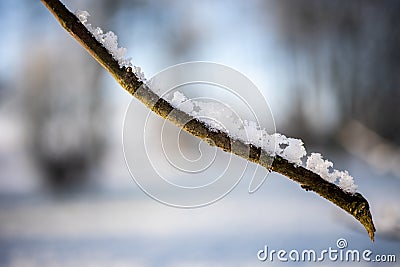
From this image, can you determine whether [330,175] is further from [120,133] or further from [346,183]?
[120,133]

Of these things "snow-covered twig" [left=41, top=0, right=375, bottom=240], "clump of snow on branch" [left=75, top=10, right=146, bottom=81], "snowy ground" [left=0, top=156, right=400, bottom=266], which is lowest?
"snow-covered twig" [left=41, top=0, right=375, bottom=240]

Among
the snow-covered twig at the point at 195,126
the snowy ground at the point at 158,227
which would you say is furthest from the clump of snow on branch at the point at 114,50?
the snowy ground at the point at 158,227

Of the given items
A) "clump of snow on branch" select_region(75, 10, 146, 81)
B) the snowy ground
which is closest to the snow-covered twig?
"clump of snow on branch" select_region(75, 10, 146, 81)

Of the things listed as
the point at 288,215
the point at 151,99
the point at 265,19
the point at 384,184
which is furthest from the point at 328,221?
the point at 151,99

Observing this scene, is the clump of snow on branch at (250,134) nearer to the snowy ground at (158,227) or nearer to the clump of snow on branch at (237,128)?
the clump of snow on branch at (237,128)

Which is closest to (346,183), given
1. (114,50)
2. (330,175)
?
(330,175)

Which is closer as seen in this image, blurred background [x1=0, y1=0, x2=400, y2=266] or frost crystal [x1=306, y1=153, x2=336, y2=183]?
frost crystal [x1=306, y1=153, x2=336, y2=183]

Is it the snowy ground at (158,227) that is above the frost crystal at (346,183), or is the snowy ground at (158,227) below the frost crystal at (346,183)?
above

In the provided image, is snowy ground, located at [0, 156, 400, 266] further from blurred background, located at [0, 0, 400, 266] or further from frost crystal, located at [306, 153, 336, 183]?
frost crystal, located at [306, 153, 336, 183]
